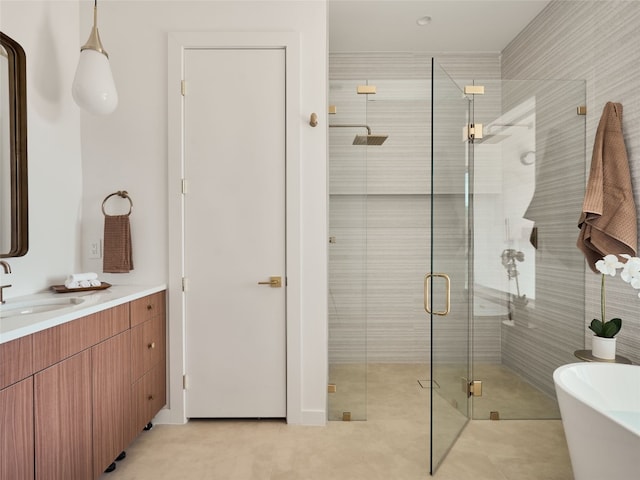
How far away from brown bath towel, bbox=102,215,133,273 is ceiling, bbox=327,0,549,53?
211cm

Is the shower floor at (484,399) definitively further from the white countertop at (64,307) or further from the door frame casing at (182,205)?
the white countertop at (64,307)

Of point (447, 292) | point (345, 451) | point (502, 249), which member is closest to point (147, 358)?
point (345, 451)

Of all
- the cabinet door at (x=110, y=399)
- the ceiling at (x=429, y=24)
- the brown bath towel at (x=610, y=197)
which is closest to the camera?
the cabinet door at (x=110, y=399)

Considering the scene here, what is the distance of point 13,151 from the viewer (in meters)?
1.97

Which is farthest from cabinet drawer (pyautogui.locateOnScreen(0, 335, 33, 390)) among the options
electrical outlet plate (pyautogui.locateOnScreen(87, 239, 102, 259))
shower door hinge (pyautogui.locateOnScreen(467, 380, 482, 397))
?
shower door hinge (pyautogui.locateOnScreen(467, 380, 482, 397))

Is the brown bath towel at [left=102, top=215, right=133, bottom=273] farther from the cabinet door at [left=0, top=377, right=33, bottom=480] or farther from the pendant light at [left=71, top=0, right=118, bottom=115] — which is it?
the cabinet door at [left=0, top=377, right=33, bottom=480]

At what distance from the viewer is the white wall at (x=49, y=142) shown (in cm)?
210

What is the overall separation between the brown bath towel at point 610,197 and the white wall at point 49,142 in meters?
3.00

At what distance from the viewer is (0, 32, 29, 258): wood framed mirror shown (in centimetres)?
193

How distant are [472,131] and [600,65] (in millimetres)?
844

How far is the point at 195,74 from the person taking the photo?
2500 mm

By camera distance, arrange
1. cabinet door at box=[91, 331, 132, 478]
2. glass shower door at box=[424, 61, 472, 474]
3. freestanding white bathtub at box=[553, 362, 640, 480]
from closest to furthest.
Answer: freestanding white bathtub at box=[553, 362, 640, 480] < cabinet door at box=[91, 331, 132, 478] < glass shower door at box=[424, 61, 472, 474]

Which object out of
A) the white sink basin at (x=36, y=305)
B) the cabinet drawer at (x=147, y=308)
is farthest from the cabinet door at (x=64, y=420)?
the cabinet drawer at (x=147, y=308)

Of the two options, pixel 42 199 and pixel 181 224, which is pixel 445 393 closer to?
pixel 181 224
